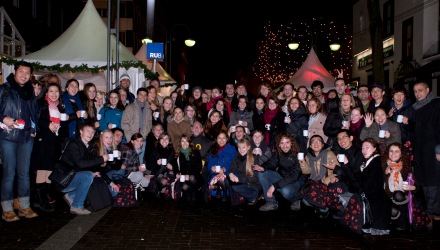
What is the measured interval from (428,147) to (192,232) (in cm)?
423

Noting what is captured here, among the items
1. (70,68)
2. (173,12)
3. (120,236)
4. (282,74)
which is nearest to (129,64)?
(70,68)

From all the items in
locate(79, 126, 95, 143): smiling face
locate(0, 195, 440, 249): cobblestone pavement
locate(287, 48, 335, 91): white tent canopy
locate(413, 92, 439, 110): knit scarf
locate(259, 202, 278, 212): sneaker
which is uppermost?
locate(287, 48, 335, 91): white tent canopy

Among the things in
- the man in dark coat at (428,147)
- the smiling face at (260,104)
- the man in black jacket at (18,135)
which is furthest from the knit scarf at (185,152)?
the man in dark coat at (428,147)

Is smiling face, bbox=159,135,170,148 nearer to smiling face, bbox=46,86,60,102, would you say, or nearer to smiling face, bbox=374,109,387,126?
smiling face, bbox=46,86,60,102

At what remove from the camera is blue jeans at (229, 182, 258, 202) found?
8.66 m

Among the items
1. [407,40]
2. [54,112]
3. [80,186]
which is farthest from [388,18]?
[80,186]

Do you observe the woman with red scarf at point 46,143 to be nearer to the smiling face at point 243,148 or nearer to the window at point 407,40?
the smiling face at point 243,148

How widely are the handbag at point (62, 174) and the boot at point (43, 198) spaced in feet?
1.58

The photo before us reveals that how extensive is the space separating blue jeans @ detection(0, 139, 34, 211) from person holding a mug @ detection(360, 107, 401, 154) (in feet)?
→ 19.0

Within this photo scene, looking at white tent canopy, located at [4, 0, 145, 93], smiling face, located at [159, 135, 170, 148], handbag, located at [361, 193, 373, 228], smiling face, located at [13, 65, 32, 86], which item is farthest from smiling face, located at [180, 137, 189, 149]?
white tent canopy, located at [4, 0, 145, 93]

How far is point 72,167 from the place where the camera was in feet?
25.3

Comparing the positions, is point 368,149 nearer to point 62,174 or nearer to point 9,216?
point 62,174

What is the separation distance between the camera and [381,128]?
319 inches

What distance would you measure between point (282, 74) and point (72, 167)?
35.0m
